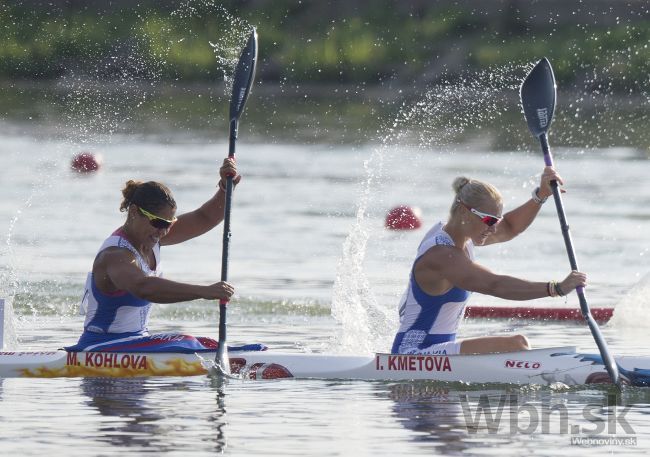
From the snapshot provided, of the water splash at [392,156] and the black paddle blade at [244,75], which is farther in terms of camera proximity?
the water splash at [392,156]

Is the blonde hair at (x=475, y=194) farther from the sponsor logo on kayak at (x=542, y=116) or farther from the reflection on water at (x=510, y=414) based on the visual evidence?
the sponsor logo on kayak at (x=542, y=116)

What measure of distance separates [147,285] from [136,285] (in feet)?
0.22

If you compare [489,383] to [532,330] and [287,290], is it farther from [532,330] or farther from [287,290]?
[287,290]

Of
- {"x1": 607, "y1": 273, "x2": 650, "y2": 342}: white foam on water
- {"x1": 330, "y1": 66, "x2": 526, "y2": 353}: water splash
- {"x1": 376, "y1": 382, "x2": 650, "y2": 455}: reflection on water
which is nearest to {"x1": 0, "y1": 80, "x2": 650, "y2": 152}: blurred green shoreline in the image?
{"x1": 330, "y1": 66, "x2": 526, "y2": 353}: water splash

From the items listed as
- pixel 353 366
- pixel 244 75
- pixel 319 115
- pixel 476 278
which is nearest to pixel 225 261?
pixel 353 366

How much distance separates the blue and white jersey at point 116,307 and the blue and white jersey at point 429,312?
160 centimetres

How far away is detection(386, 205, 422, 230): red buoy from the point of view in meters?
19.9

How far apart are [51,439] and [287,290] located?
22.0 feet

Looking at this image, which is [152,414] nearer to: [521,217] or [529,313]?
[521,217]

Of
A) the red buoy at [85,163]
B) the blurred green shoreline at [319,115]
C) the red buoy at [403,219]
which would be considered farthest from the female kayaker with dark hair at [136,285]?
the blurred green shoreline at [319,115]

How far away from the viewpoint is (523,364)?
11094mm

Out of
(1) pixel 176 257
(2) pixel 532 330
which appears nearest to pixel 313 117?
(1) pixel 176 257

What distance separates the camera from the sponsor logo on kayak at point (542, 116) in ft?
41.4

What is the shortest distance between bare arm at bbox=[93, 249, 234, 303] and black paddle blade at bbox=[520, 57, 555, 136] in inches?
109
